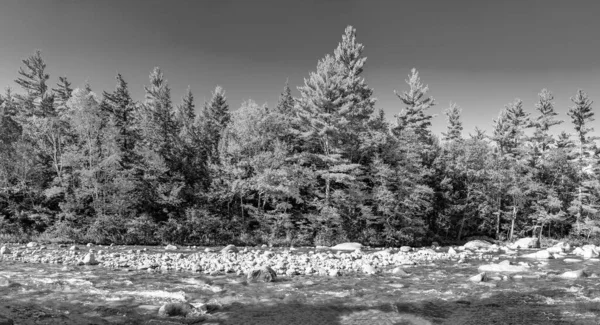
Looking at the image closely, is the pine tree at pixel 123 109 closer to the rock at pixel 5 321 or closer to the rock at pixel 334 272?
the rock at pixel 334 272

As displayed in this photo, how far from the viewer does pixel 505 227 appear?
37.4m

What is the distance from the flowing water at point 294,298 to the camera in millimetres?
7219

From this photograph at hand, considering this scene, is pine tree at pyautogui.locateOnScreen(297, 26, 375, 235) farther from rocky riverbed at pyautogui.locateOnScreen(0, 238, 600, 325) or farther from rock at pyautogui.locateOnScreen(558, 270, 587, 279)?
rock at pyautogui.locateOnScreen(558, 270, 587, 279)

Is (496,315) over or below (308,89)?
below

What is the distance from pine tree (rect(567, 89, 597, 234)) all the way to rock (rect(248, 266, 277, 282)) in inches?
1516

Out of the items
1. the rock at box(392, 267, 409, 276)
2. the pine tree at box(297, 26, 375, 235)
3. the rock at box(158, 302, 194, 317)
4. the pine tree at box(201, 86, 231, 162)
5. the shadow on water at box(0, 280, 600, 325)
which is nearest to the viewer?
the shadow on water at box(0, 280, 600, 325)

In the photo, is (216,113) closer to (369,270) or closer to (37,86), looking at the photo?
(37,86)

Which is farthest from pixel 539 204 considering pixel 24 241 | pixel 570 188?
pixel 24 241

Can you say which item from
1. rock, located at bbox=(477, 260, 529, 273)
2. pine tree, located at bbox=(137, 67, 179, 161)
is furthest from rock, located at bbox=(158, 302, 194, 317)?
pine tree, located at bbox=(137, 67, 179, 161)

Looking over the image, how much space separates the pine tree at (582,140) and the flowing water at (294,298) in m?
30.2

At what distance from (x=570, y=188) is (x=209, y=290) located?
44.4 meters

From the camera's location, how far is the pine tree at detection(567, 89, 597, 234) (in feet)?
114

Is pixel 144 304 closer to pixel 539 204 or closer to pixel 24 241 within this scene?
pixel 24 241

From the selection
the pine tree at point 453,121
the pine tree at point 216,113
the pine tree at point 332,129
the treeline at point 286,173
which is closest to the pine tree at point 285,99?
the pine tree at point 216,113
